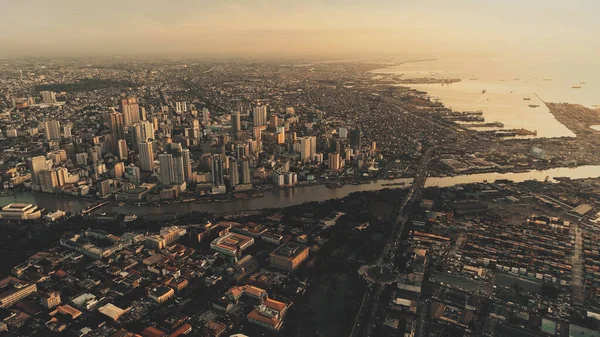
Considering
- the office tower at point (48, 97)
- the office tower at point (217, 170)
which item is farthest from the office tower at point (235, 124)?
the office tower at point (48, 97)

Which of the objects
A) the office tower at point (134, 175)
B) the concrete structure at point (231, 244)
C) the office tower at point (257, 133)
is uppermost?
the office tower at point (257, 133)

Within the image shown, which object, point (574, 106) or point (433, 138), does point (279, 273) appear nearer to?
point (433, 138)

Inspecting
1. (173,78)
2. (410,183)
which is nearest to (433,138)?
(410,183)

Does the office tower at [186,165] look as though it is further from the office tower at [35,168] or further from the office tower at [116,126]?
the office tower at [116,126]

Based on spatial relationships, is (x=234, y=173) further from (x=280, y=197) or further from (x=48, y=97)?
(x=48, y=97)

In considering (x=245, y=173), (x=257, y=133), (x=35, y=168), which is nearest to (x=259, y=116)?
(x=257, y=133)
